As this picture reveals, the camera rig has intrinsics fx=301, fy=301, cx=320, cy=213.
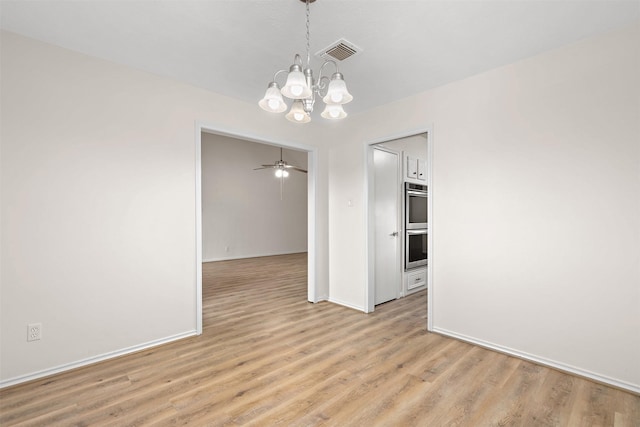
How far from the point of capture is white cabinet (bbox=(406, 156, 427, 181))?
4.61 metres

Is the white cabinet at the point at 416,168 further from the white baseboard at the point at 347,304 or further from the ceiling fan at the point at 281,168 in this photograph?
the ceiling fan at the point at 281,168

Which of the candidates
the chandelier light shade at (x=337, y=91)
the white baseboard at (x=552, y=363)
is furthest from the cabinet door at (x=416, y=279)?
the chandelier light shade at (x=337, y=91)

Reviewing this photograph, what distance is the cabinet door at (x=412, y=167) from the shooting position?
4602 mm

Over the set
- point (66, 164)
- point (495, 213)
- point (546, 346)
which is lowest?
point (546, 346)

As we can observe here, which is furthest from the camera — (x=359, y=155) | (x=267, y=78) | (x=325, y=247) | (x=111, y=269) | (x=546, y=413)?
(x=325, y=247)

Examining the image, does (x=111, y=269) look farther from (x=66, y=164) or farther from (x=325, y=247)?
(x=325, y=247)

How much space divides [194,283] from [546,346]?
3.29 metres

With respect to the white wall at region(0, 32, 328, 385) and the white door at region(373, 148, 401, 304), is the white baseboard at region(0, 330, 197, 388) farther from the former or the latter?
the white door at region(373, 148, 401, 304)

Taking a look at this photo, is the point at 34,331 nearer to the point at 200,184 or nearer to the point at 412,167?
the point at 200,184

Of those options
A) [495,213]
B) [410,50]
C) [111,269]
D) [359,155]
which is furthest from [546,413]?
[111,269]

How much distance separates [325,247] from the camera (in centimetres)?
442

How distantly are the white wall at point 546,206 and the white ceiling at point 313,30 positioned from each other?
299 mm

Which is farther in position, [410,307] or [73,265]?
[410,307]

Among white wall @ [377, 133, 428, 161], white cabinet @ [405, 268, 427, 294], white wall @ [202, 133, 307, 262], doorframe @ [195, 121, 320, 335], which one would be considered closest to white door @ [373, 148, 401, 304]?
white wall @ [377, 133, 428, 161]
